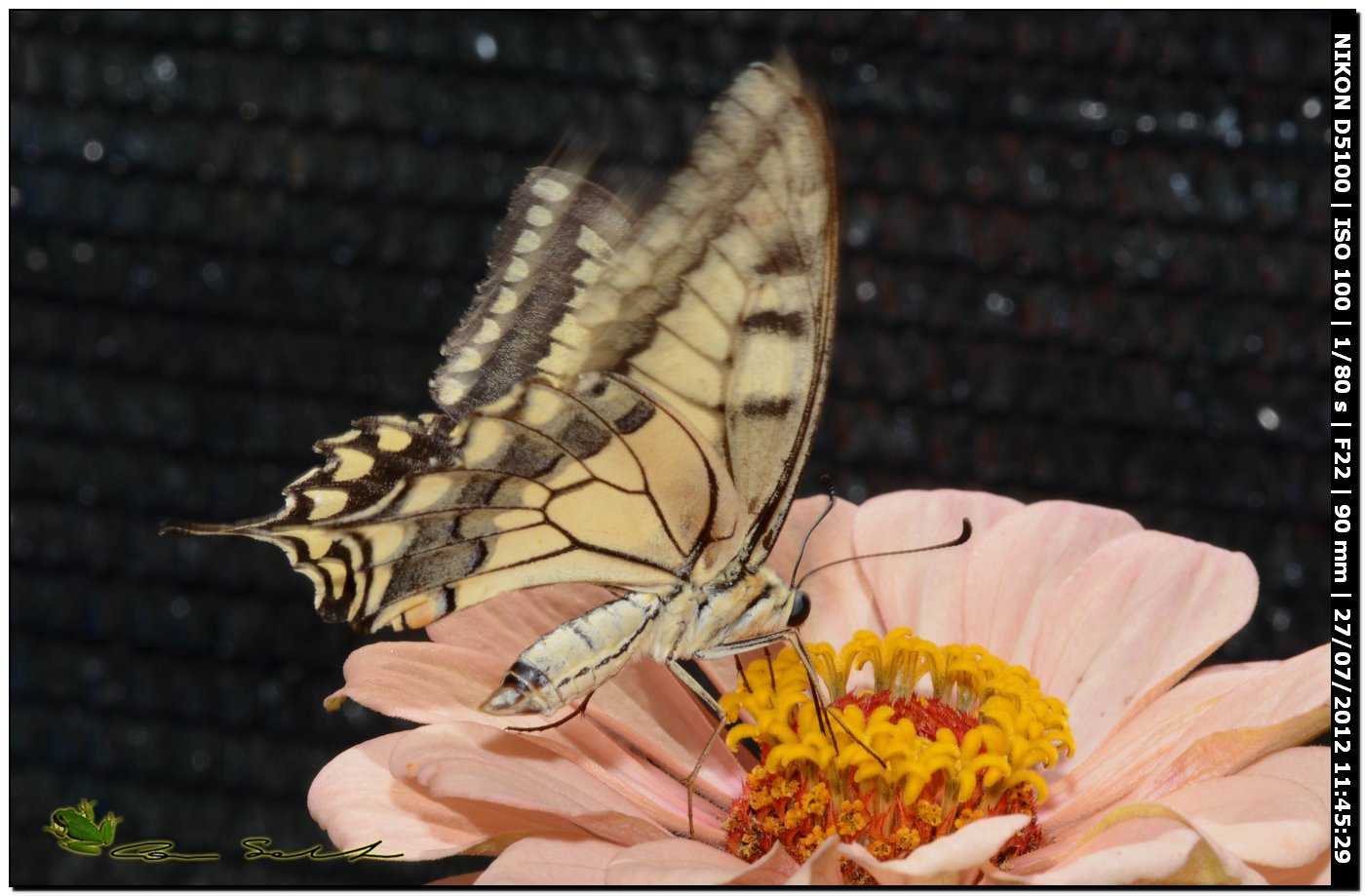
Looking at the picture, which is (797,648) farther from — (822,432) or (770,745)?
(822,432)

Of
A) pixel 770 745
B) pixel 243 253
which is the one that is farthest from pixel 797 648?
pixel 243 253

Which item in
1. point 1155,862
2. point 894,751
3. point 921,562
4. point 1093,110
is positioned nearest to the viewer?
point 1155,862

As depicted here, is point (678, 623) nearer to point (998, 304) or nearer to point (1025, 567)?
point (1025, 567)

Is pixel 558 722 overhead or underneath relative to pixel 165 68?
underneath

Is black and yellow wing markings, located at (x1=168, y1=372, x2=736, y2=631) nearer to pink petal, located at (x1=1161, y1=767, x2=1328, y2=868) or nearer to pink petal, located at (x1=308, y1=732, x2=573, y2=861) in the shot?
pink petal, located at (x1=308, y1=732, x2=573, y2=861)

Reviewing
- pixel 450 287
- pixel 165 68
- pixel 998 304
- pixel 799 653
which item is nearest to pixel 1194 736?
pixel 799 653

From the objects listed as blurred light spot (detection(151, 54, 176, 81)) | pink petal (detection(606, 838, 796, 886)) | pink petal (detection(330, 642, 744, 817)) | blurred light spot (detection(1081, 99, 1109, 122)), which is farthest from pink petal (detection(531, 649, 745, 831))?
blurred light spot (detection(151, 54, 176, 81))
